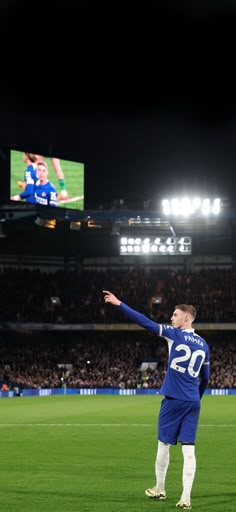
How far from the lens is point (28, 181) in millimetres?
70375

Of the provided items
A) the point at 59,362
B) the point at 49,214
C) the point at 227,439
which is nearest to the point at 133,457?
the point at 227,439

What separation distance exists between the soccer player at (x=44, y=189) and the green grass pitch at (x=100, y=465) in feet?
120

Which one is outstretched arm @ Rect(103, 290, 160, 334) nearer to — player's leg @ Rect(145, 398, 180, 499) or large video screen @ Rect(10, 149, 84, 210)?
player's leg @ Rect(145, 398, 180, 499)

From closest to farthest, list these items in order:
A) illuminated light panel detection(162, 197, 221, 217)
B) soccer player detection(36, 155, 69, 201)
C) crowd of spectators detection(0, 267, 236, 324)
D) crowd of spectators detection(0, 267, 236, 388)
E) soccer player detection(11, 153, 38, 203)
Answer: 1. illuminated light panel detection(162, 197, 221, 217)
2. soccer player detection(11, 153, 38, 203)
3. soccer player detection(36, 155, 69, 201)
4. crowd of spectators detection(0, 267, 236, 388)
5. crowd of spectators detection(0, 267, 236, 324)

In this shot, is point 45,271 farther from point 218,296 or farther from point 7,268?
point 218,296

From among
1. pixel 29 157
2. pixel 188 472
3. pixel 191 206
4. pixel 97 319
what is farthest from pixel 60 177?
pixel 188 472

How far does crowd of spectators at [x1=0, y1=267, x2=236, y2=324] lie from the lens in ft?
259

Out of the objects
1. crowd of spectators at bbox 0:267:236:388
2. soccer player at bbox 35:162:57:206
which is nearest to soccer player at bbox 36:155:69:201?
soccer player at bbox 35:162:57:206

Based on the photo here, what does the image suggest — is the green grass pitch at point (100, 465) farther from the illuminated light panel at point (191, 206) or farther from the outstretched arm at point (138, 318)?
the illuminated light panel at point (191, 206)

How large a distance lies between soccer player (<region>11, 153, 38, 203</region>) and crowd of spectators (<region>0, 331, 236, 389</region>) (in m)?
13.9

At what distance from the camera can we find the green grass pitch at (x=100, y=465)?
39.9 ft

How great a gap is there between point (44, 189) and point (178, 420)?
6055cm

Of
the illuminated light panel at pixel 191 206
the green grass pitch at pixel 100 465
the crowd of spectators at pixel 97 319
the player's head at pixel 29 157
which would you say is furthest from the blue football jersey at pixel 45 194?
the green grass pitch at pixel 100 465

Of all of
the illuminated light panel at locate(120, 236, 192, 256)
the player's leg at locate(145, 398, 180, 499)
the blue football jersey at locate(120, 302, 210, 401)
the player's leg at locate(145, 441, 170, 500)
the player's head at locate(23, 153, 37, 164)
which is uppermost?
the player's head at locate(23, 153, 37, 164)
